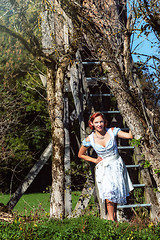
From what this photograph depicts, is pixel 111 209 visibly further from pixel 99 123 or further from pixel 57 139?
pixel 57 139

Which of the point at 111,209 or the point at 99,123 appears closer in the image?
the point at 111,209

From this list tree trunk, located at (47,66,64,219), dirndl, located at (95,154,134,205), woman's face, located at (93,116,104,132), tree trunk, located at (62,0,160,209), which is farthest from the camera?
tree trunk, located at (47,66,64,219)

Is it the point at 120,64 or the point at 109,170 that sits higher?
the point at 120,64

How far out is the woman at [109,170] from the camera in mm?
4727

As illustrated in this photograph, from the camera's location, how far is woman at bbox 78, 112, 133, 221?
15.5 feet

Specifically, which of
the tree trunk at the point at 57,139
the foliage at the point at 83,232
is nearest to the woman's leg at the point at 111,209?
the foliage at the point at 83,232

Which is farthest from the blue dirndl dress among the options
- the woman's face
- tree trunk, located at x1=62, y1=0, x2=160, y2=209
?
tree trunk, located at x1=62, y1=0, x2=160, y2=209

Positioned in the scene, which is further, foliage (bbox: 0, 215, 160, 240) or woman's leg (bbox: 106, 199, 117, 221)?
woman's leg (bbox: 106, 199, 117, 221)

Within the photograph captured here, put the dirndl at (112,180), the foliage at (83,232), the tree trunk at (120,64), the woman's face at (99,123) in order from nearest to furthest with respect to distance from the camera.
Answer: the foliage at (83,232) < the dirndl at (112,180) < the woman's face at (99,123) < the tree trunk at (120,64)

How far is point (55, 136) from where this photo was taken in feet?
19.8

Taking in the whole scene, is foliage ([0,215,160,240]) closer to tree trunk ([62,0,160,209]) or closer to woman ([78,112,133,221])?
woman ([78,112,133,221])

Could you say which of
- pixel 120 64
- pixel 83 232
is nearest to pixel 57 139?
pixel 120 64

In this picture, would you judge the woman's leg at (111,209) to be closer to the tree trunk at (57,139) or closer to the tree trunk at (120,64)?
the tree trunk at (120,64)

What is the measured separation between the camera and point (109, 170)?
4.81 meters
